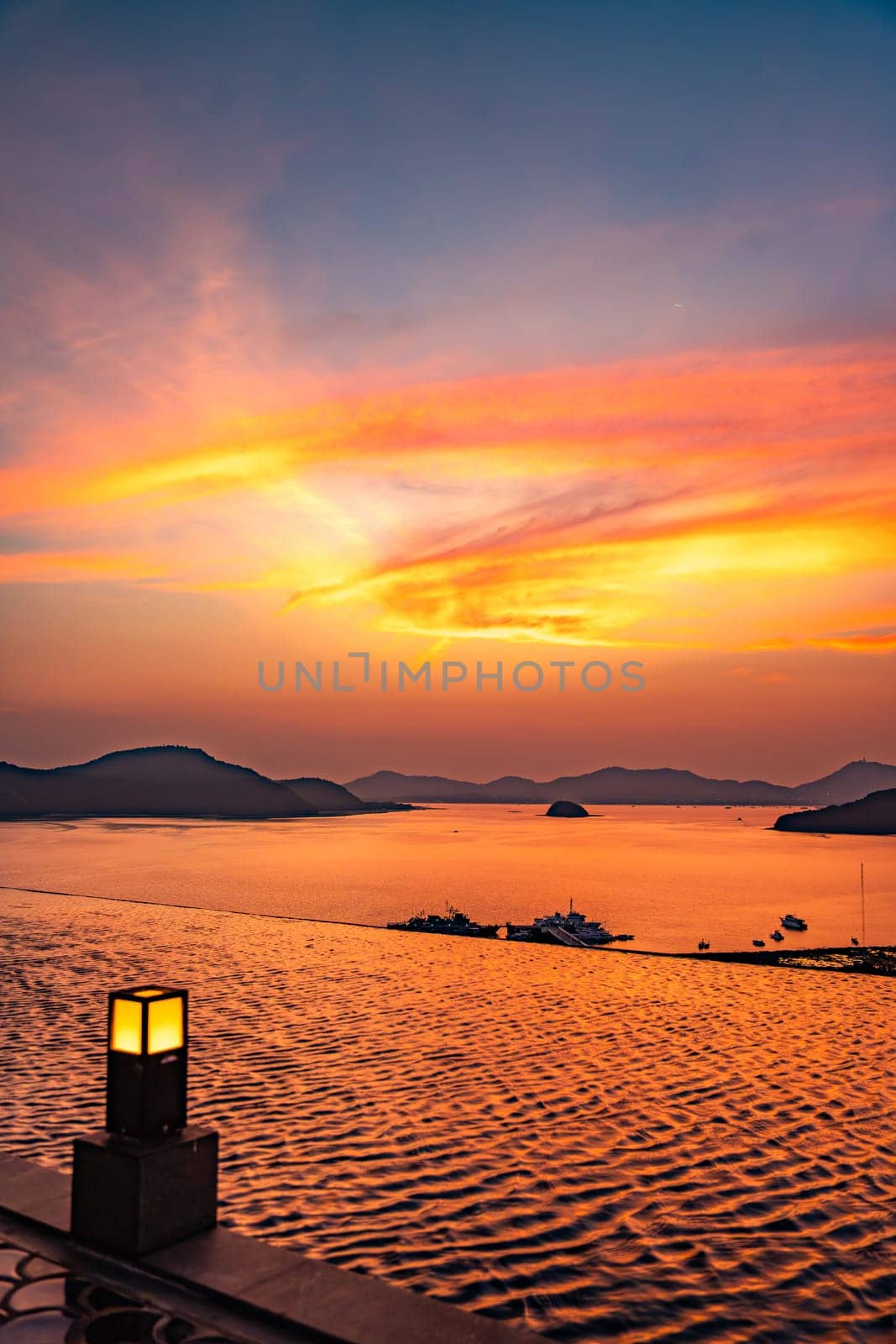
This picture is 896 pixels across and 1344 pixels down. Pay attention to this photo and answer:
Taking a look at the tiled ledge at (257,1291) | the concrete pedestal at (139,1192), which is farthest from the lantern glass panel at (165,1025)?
the tiled ledge at (257,1291)

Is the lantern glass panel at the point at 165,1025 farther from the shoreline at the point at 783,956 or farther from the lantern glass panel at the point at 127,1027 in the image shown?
the shoreline at the point at 783,956

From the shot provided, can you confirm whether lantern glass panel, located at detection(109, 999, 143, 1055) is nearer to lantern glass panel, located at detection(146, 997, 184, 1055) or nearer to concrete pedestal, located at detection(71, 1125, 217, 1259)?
lantern glass panel, located at detection(146, 997, 184, 1055)

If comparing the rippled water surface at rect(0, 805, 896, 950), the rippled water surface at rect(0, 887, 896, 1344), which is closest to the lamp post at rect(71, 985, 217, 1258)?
the rippled water surface at rect(0, 887, 896, 1344)

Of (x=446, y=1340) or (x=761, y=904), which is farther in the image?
(x=761, y=904)

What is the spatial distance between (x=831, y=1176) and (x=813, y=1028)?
17.0 feet

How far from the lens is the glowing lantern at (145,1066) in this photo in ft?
14.9

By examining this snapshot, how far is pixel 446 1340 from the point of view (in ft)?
12.4

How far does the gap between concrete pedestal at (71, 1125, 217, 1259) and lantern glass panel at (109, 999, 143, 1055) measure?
42 cm

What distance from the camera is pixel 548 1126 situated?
7.75 meters

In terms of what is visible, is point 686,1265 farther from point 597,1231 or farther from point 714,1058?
point 714,1058

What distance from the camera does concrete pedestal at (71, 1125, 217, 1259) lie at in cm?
442

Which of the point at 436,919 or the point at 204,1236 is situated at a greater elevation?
the point at 204,1236

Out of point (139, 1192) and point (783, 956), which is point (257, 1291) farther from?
point (783, 956)

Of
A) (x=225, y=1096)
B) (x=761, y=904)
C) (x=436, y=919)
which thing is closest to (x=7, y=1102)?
(x=225, y=1096)
